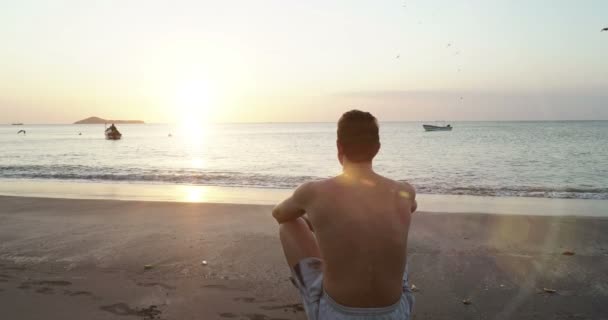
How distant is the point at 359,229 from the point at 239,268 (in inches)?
135

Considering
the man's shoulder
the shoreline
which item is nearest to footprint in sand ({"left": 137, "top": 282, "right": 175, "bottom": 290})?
the man's shoulder

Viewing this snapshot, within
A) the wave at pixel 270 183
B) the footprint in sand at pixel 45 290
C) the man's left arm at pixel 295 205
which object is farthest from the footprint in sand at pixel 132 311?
the wave at pixel 270 183

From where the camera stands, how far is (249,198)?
12656 mm

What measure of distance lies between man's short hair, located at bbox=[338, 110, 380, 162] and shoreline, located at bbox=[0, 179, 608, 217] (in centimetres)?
825

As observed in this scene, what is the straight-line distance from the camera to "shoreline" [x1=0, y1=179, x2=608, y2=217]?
10.5 meters

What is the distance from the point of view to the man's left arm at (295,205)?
7.53 ft

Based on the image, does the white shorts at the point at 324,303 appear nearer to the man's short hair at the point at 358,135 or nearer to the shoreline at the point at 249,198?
the man's short hair at the point at 358,135

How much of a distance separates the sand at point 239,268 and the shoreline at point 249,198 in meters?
2.40

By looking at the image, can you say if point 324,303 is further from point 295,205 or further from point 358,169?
point 358,169

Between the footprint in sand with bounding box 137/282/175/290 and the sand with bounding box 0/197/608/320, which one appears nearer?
the sand with bounding box 0/197/608/320

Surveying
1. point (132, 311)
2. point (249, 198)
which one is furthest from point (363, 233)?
point (249, 198)

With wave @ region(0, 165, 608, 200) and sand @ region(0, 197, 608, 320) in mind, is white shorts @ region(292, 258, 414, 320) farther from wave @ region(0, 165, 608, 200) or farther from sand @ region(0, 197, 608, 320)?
wave @ region(0, 165, 608, 200)

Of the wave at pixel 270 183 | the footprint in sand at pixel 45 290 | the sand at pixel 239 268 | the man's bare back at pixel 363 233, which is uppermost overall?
the man's bare back at pixel 363 233

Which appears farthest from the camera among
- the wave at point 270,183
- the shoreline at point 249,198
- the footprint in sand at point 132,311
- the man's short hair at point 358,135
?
the wave at point 270,183
